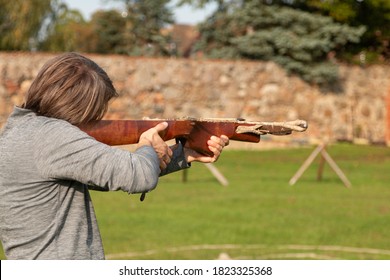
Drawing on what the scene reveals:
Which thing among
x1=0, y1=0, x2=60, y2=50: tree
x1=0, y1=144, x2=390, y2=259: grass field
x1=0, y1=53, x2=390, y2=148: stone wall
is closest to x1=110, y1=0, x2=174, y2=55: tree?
x1=0, y1=0, x2=60, y2=50: tree

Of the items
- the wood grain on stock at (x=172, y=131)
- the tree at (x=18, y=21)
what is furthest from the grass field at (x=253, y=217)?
the tree at (x=18, y=21)

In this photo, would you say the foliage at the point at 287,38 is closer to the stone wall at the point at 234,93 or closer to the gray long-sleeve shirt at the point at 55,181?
the stone wall at the point at 234,93

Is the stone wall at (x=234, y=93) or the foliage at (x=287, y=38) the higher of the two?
the foliage at (x=287, y=38)

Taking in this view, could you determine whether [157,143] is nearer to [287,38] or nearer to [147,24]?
[287,38]

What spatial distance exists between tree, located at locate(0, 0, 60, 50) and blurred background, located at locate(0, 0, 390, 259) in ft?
0.16

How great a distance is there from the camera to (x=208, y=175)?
23.3 meters

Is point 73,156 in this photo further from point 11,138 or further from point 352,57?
point 352,57

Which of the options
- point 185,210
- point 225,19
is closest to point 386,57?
point 225,19

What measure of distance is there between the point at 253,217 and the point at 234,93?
18074 mm

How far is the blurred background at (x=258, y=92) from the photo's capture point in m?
17.1

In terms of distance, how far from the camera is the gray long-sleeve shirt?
3816 millimetres

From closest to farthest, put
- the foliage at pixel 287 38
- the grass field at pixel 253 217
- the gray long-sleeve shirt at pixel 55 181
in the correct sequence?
the gray long-sleeve shirt at pixel 55 181 → the grass field at pixel 253 217 → the foliage at pixel 287 38

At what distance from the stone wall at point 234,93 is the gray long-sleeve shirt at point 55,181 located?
1071 inches

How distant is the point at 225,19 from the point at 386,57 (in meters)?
6.75
